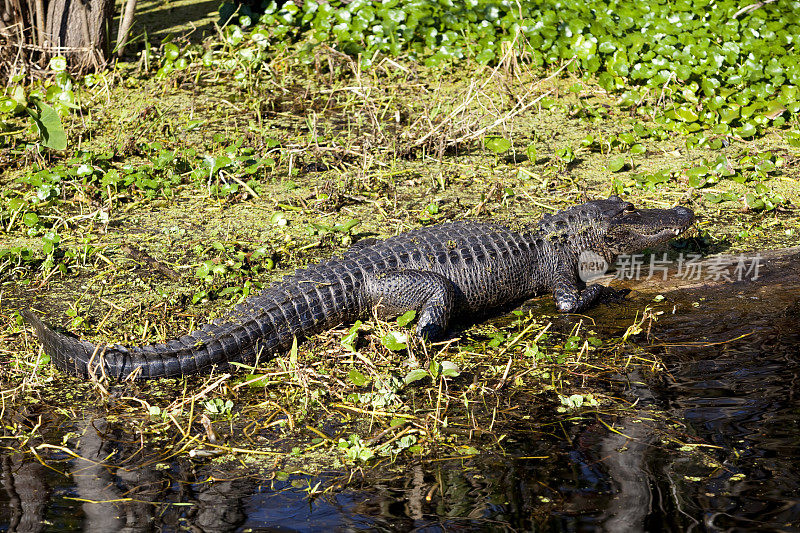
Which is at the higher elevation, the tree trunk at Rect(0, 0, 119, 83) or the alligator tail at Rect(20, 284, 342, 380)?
the tree trunk at Rect(0, 0, 119, 83)

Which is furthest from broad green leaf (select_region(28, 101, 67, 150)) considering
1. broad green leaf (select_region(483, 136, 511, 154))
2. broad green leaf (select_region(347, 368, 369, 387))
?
broad green leaf (select_region(347, 368, 369, 387))

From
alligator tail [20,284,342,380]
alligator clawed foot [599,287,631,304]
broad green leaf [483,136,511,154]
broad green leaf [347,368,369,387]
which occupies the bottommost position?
alligator clawed foot [599,287,631,304]

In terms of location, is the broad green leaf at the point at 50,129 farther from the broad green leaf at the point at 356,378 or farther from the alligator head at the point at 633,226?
the alligator head at the point at 633,226

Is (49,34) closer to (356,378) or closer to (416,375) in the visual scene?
(356,378)

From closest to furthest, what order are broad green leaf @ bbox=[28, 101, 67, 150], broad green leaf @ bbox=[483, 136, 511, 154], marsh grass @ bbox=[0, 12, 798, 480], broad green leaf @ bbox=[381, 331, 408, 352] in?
marsh grass @ bbox=[0, 12, 798, 480] → broad green leaf @ bbox=[381, 331, 408, 352] → broad green leaf @ bbox=[28, 101, 67, 150] → broad green leaf @ bbox=[483, 136, 511, 154]

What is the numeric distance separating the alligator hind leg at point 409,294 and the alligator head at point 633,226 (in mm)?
1378

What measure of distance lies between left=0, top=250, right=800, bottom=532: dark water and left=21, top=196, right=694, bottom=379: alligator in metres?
0.52

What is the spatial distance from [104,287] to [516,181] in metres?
3.23

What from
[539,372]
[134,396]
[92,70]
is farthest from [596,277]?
[92,70]

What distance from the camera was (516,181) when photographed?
668 centimetres

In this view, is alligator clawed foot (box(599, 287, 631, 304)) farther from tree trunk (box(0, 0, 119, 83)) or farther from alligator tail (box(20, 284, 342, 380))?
tree trunk (box(0, 0, 119, 83))

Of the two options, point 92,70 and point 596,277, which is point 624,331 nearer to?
point 596,277

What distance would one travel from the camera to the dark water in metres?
3.30

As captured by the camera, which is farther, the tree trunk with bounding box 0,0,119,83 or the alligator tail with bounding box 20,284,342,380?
the tree trunk with bounding box 0,0,119,83
